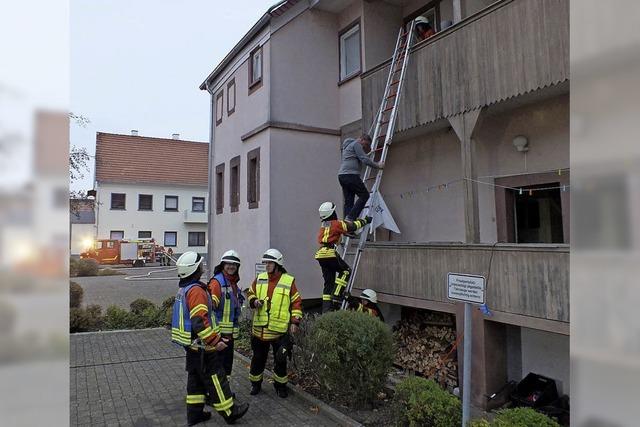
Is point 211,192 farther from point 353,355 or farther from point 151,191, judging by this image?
point 151,191

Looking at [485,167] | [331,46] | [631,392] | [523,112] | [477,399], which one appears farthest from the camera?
[331,46]

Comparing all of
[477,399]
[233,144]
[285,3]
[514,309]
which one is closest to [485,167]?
[514,309]

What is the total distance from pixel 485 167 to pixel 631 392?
29.5 feet

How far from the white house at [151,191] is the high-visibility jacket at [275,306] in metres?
38.0

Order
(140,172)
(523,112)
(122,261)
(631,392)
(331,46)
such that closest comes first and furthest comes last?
1. (631,392)
2. (523,112)
3. (331,46)
4. (122,261)
5. (140,172)

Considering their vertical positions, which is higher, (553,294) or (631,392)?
(631,392)

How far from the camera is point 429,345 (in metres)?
8.77

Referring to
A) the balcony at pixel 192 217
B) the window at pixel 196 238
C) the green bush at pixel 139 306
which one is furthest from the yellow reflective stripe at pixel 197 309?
the window at pixel 196 238

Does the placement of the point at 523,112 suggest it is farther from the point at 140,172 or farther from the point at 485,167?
the point at 140,172

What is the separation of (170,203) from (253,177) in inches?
1307

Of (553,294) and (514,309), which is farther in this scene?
(514,309)

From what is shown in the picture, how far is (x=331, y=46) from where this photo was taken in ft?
42.0

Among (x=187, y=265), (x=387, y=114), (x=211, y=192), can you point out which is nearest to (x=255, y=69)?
(x=387, y=114)

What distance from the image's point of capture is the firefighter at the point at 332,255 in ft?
25.6
